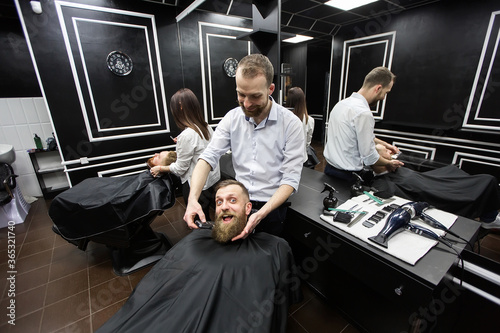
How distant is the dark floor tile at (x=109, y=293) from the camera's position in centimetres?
190

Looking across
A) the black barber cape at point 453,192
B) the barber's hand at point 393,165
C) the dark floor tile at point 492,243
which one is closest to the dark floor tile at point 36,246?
the black barber cape at point 453,192

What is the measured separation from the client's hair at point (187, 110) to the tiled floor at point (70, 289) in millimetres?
1484

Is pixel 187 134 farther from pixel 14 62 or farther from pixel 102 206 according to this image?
pixel 14 62

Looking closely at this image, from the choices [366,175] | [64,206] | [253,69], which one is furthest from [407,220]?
[64,206]

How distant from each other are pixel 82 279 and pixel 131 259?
444 millimetres

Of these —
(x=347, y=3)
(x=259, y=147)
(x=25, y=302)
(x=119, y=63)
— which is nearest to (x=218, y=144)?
(x=259, y=147)

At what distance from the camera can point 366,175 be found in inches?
79.7

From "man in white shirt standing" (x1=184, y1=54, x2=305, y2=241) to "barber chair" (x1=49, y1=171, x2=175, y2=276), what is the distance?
74cm

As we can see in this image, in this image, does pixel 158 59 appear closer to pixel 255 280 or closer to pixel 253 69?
pixel 253 69

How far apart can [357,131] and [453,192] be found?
1.15 metres

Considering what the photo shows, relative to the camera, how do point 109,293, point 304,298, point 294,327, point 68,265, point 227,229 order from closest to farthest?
point 227,229 → point 294,327 → point 304,298 → point 109,293 → point 68,265

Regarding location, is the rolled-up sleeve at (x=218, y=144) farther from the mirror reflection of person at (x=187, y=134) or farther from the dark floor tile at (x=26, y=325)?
the dark floor tile at (x=26, y=325)

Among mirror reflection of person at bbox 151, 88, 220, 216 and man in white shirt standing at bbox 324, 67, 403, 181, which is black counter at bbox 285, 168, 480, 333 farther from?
mirror reflection of person at bbox 151, 88, 220, 216

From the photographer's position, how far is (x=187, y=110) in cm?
211
